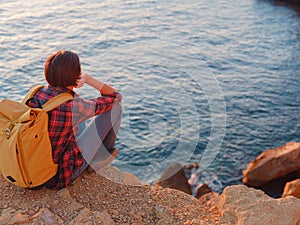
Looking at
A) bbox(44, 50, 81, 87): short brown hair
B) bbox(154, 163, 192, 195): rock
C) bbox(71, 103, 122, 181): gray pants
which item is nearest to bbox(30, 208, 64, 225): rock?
bbox(71, 103, 122, 181): gray pants

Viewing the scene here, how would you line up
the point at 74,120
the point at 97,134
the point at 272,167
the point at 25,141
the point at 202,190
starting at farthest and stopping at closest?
1. the point at 272,167
2. the point at 202,190
3. the point at 97,134
4. the point at 74,120
5. the point at 25,141

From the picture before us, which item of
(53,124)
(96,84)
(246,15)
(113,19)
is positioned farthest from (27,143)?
(246,15)

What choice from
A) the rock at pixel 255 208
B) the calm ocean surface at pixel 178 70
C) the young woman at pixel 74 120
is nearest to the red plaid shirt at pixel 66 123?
the young woman at pixel 74 120

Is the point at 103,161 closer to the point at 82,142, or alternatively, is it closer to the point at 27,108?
the point at 82,142

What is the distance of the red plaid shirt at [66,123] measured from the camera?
159 inches

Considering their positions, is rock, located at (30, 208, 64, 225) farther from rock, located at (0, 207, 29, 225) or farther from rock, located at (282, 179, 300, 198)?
rock, located at (282, 179, 300, 198)

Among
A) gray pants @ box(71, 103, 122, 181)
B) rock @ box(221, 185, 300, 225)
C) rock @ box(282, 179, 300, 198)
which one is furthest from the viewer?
rock @ box(282, 179, 300, 198)

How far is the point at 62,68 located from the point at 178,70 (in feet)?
29.4

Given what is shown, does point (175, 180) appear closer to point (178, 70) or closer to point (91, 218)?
point (91, 218)

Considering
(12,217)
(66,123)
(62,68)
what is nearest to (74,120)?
(66,123)

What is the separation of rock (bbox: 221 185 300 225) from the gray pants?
1455mm

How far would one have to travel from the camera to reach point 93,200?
4609mm

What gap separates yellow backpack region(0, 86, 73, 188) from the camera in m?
3.89

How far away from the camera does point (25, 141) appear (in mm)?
3900
